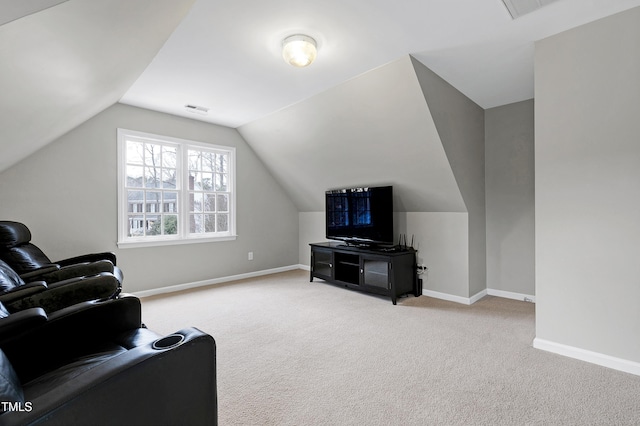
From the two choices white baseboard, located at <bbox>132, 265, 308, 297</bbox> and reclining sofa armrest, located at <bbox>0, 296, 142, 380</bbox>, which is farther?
white baseboard, located at <bbox>132, 265, 308, 297</bbox>

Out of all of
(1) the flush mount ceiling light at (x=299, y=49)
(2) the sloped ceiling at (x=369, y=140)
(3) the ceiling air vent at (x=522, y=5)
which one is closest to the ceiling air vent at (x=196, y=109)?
(2) the sloped ceiling at (x=369, y=140)

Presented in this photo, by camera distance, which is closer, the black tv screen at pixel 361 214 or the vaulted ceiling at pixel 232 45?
the vaulted ceiling at pixel 232 45

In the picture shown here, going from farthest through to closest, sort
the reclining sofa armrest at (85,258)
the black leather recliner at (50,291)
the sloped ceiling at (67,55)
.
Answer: the reclining sofa armrest at (85,258), the black leather recliner at (50,291), the sloped ceiling at (67,55)

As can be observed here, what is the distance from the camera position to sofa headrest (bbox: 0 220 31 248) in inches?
102

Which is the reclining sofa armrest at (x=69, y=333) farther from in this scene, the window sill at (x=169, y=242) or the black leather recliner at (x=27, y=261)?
the window sill at (x=169, y=242)

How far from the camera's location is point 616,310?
2.25m

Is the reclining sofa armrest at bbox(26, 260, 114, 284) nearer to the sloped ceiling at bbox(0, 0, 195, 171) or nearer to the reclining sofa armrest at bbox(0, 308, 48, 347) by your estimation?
the sloped ceiling at bbox(0, 0, 195, 171)

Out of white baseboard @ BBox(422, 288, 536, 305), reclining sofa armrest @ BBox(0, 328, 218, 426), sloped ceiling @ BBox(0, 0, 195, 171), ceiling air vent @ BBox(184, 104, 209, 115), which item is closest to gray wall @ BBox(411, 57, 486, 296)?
white baseboard @ BBox(422, 288, 536, 305)

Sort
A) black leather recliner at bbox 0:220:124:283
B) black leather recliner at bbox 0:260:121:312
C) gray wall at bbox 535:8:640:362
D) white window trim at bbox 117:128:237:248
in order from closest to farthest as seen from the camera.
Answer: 1. black leather recliner at bbox 0:260:121:312
2. gray wall at bbox 535:8:640:362
3. black leather recliner at bbox 0:220:124:283
4. white window trim at bbox 117:128:237:248

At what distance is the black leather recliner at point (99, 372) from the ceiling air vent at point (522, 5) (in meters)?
2.66

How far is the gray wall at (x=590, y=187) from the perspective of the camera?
219cm

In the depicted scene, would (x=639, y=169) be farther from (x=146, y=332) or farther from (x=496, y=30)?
(x=146, y=332)

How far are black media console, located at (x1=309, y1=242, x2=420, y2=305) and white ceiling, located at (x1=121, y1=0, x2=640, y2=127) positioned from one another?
2090 millimetres

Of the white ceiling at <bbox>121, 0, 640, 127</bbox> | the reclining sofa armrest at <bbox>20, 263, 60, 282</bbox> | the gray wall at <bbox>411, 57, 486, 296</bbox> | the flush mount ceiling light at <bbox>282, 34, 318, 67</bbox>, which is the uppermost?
the white ceiling at <bbox>121, 0, 640, 127</bbox>
